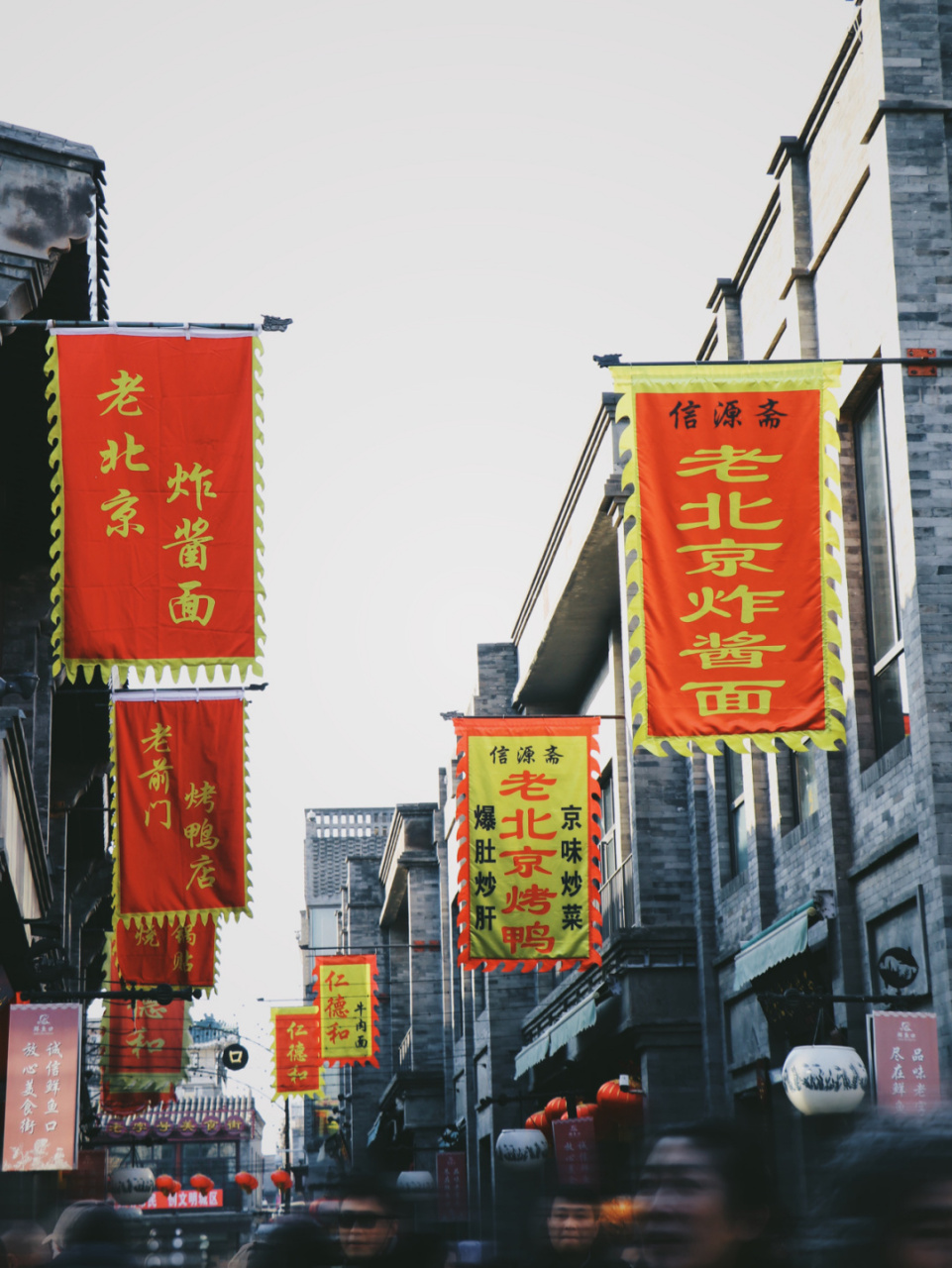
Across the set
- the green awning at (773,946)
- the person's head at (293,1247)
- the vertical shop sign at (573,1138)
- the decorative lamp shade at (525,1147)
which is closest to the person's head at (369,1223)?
the person's head at (293,1247)

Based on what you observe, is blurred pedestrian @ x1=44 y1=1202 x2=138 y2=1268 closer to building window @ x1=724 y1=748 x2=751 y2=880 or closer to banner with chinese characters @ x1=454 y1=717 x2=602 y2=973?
building window @ x1=724 y1=748 x2=751 y2=880

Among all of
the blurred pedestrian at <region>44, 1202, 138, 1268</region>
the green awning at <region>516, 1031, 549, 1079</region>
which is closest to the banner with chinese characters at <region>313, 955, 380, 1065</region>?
the green awning at <region>516, 1031, 549, 1079</region>

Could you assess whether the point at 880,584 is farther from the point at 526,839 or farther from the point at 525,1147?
the point at 525,1147

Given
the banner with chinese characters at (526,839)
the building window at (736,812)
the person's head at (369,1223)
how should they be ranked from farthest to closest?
the banner with chinese characters at (526,839) → the building window at (736,812) → the person's head at (369,1223)

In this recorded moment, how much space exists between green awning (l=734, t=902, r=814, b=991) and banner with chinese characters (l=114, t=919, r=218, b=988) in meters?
7.11

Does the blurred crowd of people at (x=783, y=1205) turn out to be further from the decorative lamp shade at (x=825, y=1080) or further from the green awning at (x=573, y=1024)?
the green awning at (x=573, y=1024)

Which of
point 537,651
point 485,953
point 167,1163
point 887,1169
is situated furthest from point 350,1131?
point 887,1169

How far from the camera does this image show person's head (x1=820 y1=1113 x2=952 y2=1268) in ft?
8.45

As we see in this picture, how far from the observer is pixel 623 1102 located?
1931 cm

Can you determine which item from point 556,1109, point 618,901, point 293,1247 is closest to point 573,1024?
point 556,1109

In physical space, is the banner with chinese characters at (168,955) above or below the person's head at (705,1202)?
above

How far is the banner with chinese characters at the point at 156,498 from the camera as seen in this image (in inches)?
459

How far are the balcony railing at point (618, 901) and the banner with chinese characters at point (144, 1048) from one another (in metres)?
9.65

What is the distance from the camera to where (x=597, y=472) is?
21172 mm
